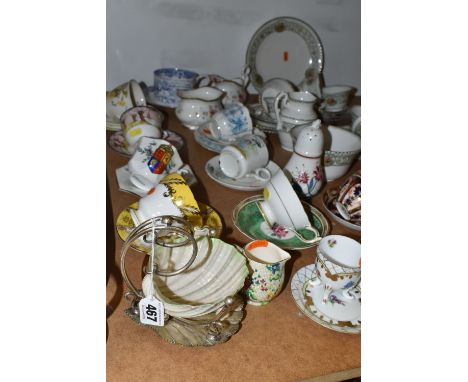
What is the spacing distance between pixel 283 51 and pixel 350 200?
875mm

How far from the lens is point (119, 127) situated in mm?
1369

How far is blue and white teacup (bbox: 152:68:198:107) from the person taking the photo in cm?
156

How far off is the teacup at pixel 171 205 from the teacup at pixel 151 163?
0.18 m

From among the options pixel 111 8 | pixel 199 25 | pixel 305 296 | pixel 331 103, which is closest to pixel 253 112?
pixel 331 103

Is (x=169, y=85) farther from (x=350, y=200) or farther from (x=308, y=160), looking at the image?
(x=350, y=200)

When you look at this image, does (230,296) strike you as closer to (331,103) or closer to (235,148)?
(235,148)

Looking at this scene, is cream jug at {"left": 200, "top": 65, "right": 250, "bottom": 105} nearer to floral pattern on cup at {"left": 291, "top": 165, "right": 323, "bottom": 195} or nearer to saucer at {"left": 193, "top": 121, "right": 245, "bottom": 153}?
saucer at {"left": 193, "top": 121, "right": 245, "bottom": 153}

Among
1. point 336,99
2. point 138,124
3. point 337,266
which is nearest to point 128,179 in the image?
point 138,124

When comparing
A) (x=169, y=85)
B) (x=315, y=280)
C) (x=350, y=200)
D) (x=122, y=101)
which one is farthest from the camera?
(x=169, y=85)

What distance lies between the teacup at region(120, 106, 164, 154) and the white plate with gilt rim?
23.3 inches

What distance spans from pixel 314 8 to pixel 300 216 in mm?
1173

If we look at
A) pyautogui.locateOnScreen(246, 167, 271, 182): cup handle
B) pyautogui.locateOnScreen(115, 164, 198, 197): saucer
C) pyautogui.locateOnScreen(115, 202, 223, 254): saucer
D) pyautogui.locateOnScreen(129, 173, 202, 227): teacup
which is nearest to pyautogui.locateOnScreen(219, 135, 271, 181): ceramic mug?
pyautogui.locateOnScreen(246, 167, 271, 182): cup handle

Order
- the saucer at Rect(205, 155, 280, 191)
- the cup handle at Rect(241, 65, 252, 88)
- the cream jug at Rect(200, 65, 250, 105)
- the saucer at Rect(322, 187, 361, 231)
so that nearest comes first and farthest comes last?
the saucer at Rect(322, 187, 361, 231)
the saucer at Rect(205, 155, 280, 191)
the cream jug at Rect(200, 65, 250, 105)
the cup handle at Rect(241, 65, 252, 88)

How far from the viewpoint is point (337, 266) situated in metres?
0.75
